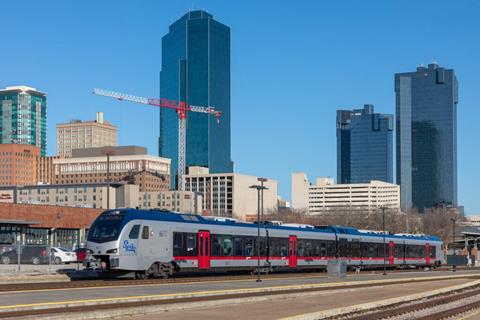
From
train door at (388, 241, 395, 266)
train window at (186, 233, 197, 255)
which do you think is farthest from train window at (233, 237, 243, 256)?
train door at (388, 241, 395, 266)

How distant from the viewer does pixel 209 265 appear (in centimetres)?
4700

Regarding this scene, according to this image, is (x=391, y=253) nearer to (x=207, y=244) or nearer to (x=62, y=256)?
(x=62, y=256)

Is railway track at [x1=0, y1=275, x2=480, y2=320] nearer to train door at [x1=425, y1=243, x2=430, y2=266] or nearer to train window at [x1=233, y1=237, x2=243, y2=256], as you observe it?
train window at [x1=233, y1=237, x2=243, y2=256]

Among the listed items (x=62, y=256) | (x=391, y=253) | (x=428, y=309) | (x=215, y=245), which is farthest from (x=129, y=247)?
(x=391, y=253)

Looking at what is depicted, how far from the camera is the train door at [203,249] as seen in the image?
46094 millimetres

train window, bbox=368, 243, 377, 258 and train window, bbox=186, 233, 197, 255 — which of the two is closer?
train window, bbox=186, 233, 197, 255

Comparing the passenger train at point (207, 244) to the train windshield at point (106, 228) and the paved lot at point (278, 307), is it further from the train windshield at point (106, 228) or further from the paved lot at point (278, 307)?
the paved lot at point (278, 307)

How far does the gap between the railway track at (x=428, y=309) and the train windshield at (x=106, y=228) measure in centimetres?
1536

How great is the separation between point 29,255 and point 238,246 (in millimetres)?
16632

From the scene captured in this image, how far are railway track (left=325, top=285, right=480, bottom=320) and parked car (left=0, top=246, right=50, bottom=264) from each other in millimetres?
30387

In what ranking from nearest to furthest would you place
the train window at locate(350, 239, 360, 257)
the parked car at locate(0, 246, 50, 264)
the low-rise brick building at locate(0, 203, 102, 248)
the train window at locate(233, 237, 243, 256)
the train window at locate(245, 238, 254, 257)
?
the train window at locate(233, 237, 243, 256) → the train window at locate(245, 238, 254, 257) → the parked car at locate(0, 246, 50, 264) → the train window at locate(350, 239, 360, 257) → the low-rise brick building at locate(0, 203, 102, 248)

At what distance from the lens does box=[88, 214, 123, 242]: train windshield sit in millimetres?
40719

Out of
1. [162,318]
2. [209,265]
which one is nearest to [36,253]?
[209,265]

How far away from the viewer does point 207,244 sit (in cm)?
4681
